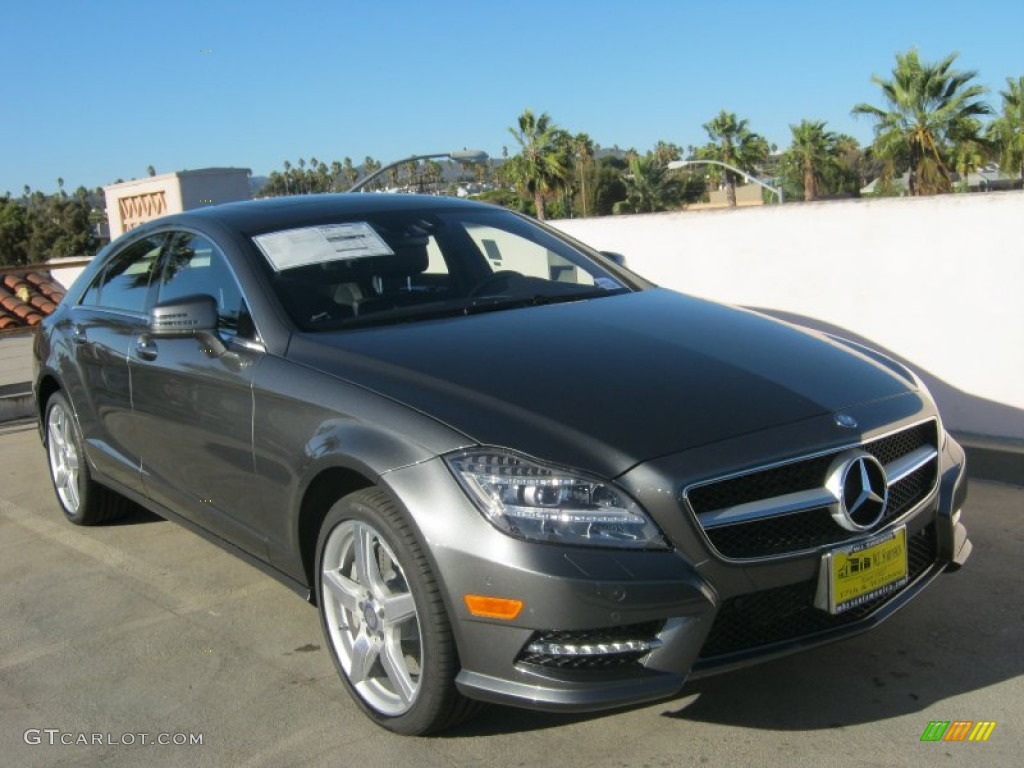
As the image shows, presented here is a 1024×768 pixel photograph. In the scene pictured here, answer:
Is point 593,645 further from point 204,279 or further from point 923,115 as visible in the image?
point 923,115

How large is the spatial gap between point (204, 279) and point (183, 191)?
71.3 ft

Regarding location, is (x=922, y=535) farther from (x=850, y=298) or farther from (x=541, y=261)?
(x=850, y=298)

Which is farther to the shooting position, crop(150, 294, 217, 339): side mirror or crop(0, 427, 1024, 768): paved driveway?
crop(150, 294, 217, 339): side mirror

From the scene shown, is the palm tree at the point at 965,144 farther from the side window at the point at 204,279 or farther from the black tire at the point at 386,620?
the black tire at the point at 386,620

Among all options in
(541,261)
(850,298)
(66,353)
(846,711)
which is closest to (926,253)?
(850,298)

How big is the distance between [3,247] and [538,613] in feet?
207

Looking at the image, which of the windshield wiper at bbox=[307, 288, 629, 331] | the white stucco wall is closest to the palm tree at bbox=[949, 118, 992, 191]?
the white stucco wall

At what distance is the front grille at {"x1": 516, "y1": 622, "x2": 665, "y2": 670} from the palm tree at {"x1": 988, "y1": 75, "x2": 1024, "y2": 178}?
6659 centimetres

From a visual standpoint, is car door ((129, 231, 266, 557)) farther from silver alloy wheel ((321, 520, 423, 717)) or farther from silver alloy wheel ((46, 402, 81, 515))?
silver alloy wheel ((46, 402, 81, 515))

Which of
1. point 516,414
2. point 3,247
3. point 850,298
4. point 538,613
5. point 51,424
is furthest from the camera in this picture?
point 3,247

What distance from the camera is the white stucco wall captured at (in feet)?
19.6

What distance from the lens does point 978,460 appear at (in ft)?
19.0

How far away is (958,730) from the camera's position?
10.3 feet

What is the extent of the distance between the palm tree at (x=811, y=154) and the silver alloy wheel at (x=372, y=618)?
3418 inches
